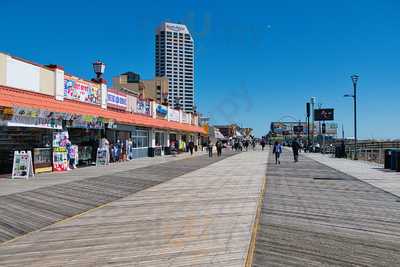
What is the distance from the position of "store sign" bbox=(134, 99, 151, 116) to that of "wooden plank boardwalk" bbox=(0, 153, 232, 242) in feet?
74.4

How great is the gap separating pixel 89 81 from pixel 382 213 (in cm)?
2257

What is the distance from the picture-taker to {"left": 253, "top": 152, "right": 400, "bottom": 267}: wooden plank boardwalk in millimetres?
7191

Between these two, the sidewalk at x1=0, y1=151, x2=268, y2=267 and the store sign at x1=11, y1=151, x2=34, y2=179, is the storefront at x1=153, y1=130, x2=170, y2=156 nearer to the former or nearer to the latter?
the store sign at x1=11, y1=151, x2=34, y2=179

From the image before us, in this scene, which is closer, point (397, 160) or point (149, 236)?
point (149, 236)

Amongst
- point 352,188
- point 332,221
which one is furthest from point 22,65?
point 332,221

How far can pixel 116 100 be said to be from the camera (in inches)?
1422

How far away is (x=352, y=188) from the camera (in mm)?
17234

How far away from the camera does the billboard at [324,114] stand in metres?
76.4

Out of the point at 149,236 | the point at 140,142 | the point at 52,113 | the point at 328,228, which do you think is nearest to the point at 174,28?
the point at 140,142

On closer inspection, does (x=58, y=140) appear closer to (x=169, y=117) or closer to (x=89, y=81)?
(x=89, y=81)

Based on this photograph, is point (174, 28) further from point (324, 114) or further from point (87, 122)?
point (87, 122)

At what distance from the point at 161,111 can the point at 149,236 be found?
4333cm

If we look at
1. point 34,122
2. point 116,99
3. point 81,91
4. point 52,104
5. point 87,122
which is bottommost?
point 34,122

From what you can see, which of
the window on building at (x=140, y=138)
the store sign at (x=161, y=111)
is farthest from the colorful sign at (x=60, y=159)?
the store sign at (x=161, y=111)
